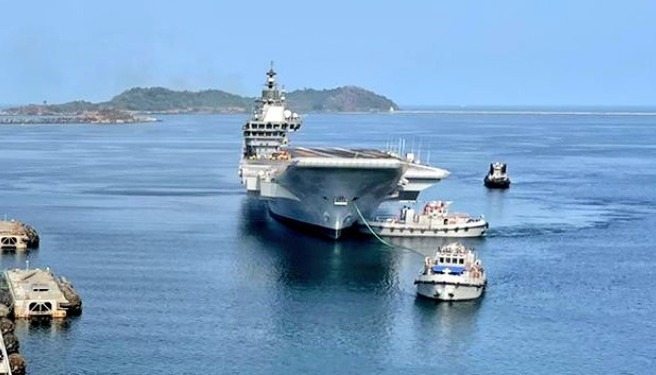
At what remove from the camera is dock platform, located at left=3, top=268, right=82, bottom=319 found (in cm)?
3806

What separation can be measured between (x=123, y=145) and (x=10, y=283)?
342ft

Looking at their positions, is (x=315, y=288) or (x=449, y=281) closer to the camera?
(x=449, y=281)

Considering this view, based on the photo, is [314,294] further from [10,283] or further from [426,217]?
[426,217]

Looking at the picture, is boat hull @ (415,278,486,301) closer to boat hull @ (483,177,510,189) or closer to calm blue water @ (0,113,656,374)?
calm blue water @ (0,113,656,374)

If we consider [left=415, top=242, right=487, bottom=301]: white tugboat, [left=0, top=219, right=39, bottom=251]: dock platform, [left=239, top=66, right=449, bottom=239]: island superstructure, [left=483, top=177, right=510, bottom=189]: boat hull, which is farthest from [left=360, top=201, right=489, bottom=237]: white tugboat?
[left=483, top=177, right=510, bottom=189]: boat hull

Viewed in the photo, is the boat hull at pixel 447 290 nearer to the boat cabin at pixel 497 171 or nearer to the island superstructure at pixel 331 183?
the island superstructure at pixel 331 183

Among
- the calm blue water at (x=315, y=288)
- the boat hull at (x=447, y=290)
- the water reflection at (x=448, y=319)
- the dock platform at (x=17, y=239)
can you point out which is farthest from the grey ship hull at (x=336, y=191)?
the dock platform at (x=17, y=239)

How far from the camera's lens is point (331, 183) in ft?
178

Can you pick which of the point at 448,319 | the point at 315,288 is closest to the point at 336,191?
the point at 315,288

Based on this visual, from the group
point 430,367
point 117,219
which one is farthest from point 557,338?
point 117,219

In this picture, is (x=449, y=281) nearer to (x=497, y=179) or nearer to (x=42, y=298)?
(x=42, y=298)

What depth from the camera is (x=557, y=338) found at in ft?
121

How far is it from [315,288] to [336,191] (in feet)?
38.5

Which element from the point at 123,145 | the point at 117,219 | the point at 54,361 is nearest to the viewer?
the point at 54,361
